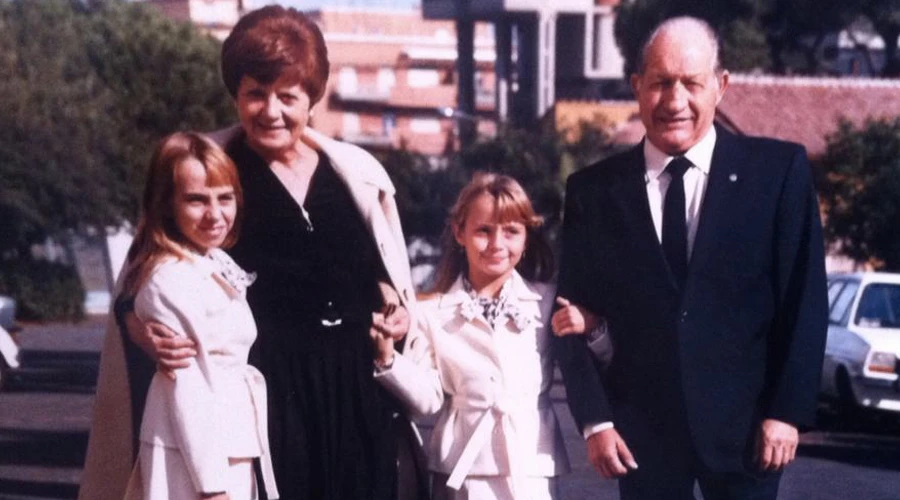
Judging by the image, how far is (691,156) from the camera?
4.32 meters

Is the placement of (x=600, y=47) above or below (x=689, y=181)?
below

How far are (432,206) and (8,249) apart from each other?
12.9 metres

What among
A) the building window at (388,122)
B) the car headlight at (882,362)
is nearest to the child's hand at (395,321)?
the car headlight at (882,362)

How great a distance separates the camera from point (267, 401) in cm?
443

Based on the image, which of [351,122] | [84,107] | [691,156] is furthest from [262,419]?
[351,122]

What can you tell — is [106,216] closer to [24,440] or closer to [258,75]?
[24,440]

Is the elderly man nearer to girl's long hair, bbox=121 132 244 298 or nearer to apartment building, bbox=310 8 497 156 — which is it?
girl's long hair, bbox=121 132 244 298

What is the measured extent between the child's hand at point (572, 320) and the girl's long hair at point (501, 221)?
0.49 meters

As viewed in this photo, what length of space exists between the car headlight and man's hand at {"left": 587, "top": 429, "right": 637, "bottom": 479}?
10.8 m

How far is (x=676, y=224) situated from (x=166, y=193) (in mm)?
1320

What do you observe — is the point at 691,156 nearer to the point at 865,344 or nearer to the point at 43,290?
the point at 865,344

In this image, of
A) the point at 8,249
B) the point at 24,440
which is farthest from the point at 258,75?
the point at 8,249

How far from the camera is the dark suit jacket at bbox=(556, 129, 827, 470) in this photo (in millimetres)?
4180

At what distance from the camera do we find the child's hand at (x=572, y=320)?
4386 mm
